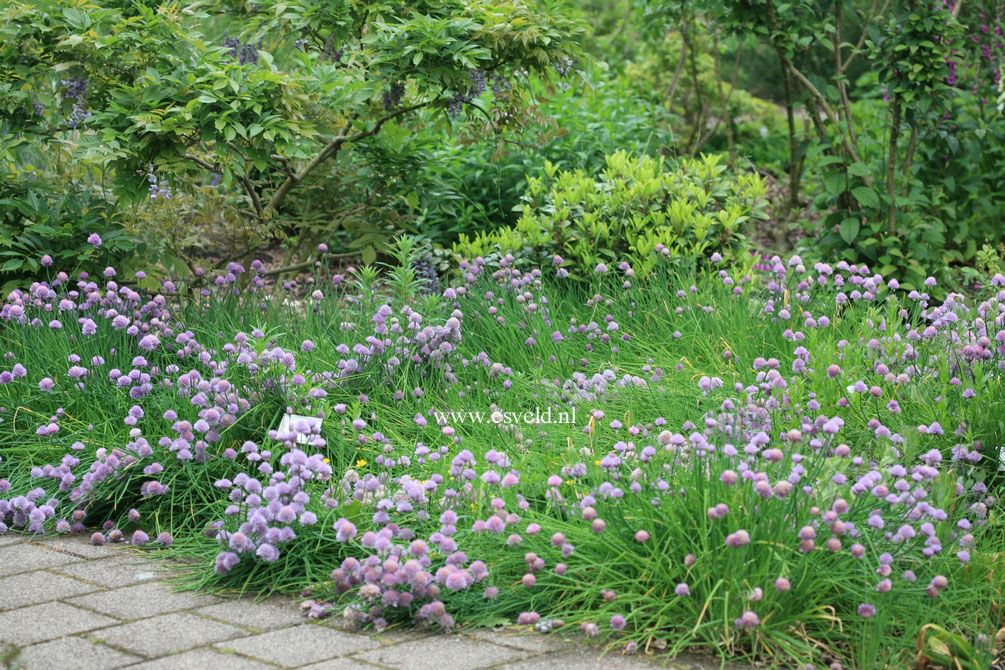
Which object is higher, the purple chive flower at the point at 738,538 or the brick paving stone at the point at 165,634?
the purple chive flower at the point at 738,538

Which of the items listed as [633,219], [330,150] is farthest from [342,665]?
[330,150]

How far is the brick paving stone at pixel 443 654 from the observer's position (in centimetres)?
221

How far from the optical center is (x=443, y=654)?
2.27 m

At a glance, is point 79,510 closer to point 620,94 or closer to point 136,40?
point 136,40

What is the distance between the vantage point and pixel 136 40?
423 centimetres

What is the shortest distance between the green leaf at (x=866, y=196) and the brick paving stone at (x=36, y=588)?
4694 mm

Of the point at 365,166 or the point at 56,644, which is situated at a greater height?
the point at 365,166

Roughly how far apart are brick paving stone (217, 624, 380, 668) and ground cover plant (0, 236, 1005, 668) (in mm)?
93

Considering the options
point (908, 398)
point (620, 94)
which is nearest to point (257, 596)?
point (908, 398)

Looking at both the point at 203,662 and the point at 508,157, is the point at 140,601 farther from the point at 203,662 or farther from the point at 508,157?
the point at 508,157

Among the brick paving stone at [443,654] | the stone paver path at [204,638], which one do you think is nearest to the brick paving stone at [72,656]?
the stone paver path at [204,638]

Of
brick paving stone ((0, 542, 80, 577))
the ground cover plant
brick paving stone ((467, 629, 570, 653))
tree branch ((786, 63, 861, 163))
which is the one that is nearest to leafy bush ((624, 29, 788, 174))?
tree branch ((786, 63, 861, 163))

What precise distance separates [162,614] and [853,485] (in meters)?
1.76

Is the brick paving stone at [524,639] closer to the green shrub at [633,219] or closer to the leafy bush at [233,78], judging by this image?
the leafy bush at [233,78]
